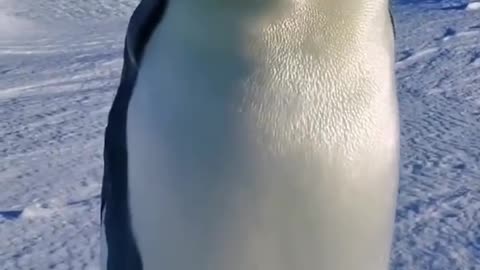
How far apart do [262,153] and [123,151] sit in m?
0.20

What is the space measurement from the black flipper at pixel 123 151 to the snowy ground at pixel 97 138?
2.45 feet

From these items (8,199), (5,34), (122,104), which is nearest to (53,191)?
(8,199)

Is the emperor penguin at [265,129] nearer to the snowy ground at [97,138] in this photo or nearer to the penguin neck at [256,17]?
the penguin neck at [256,17]

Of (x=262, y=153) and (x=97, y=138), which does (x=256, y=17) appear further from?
(x=97, y=138)

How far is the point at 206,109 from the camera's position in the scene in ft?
4.08

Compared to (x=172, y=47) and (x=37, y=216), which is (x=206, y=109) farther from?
(x=37, y=216)

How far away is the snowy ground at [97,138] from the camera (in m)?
2.24

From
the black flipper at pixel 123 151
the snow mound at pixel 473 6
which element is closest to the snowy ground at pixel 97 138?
the snow mound at pixel 473 6

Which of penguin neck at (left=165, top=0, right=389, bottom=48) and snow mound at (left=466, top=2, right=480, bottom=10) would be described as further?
snow mound at (left=466, top=2, right=480, bottom=10)

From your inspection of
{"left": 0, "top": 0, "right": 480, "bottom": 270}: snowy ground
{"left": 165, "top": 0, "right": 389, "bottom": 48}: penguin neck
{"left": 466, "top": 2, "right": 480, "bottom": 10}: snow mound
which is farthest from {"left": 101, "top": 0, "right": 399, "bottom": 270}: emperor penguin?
{"left": 466, "top": 2, "right": 480, "bottom": 10}: snow mound

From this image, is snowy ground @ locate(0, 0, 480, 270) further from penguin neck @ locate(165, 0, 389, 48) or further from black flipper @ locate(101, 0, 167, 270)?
penguin neck @ locate(165, 0, 389, 48)

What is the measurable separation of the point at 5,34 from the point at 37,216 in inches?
106

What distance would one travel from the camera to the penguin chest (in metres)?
1.24

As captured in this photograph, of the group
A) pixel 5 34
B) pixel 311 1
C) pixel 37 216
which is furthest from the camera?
pixel 5 34
